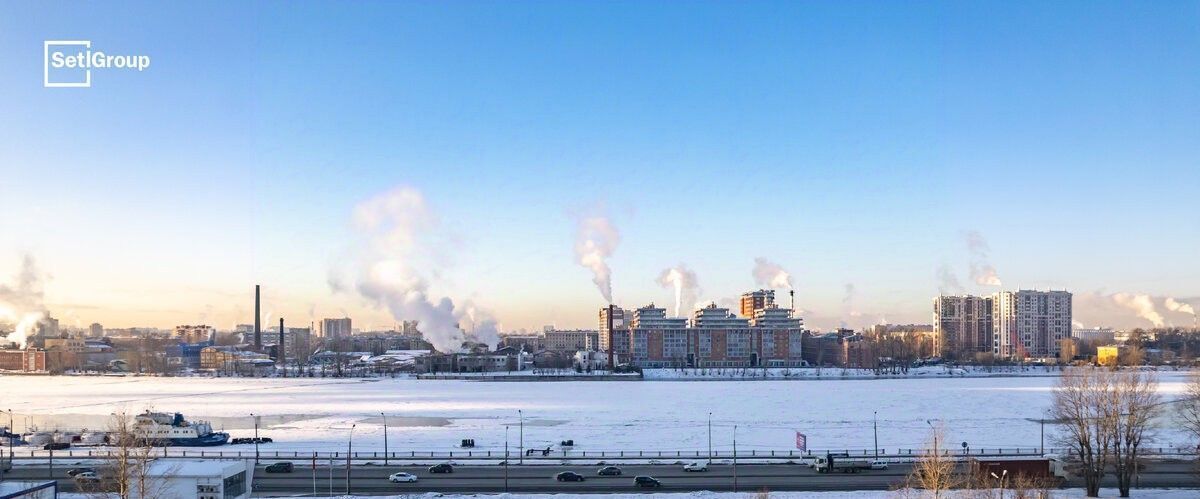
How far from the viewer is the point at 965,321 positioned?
481ft

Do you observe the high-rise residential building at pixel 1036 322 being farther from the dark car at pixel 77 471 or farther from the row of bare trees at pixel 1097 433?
the dark car at pixel 77 471

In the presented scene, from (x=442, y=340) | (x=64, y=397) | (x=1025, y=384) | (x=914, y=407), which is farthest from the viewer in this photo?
(x=442, y=340)

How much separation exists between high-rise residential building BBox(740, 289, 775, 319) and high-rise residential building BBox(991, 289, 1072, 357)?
40159 mm

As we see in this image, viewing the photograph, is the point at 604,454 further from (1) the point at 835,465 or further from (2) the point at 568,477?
(1) the point at 835,465

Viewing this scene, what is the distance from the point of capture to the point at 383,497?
2381 cm

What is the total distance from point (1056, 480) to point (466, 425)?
2468cm

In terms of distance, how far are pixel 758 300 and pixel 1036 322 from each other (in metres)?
45.8

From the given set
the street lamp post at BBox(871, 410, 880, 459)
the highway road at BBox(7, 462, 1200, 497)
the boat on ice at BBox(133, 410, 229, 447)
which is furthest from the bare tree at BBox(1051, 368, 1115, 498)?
the boat on ice at BBox(133, 410, 229, 447)

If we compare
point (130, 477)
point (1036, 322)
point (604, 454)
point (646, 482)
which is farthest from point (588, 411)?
point (1036, 322)

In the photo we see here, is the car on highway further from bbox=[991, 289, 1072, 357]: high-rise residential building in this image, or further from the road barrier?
bbox=[991, 289, 1072, 357]: high-rise residential building

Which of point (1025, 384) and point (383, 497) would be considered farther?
point (1025, 384)

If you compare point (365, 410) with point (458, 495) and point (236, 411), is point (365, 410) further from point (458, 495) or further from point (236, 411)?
point (458, 495)

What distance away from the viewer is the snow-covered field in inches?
1380

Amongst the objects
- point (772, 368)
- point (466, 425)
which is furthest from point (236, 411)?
point (772, 368)
